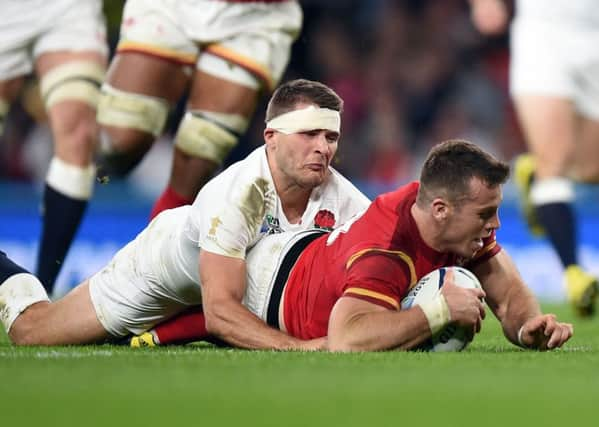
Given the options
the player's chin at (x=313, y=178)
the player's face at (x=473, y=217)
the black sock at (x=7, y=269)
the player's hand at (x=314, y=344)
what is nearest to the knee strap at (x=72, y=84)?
the black sock at (x=7, y=269)

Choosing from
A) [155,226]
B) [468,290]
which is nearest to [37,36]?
[155,226]

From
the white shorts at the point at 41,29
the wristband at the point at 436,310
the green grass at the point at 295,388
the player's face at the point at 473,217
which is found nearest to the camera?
the green grass at the point at 295,388

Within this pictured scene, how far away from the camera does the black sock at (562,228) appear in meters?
7.63

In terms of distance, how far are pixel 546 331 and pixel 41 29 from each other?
369cm

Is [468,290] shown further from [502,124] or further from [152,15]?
[502,124]

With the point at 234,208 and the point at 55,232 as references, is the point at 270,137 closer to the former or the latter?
the point at 234,208

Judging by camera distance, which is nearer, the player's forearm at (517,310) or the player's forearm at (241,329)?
A: the player's forearm at (241,329)

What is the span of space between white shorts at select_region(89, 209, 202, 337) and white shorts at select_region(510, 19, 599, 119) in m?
3.01

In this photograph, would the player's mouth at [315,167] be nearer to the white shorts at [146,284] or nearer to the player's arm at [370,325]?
the white shorts at [146,284]

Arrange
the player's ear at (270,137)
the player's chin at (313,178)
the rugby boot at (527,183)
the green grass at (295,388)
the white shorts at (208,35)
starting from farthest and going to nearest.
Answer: the rugby boot at (527,183), the white shorts at (208,35), the player's ear at (270,137), the player's chin at (313,178), the green grass at (295,388)

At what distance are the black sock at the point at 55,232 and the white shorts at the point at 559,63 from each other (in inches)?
104

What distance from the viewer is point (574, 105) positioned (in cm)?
822

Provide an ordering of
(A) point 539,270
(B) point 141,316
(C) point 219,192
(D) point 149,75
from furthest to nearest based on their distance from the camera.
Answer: (A) point 539,270 → (D) point 149,75 → (B) point 141,316 → (C) point 219,192

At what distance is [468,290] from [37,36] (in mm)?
3714
